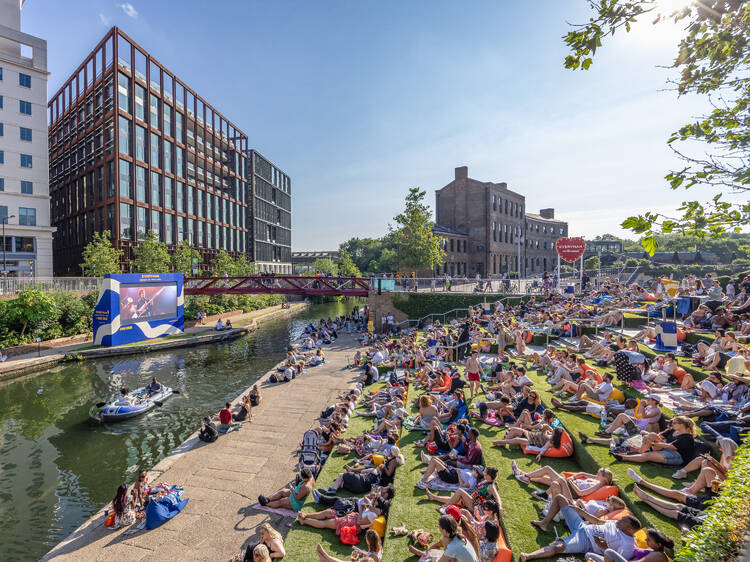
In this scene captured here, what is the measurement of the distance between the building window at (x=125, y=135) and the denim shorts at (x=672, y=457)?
5456cm

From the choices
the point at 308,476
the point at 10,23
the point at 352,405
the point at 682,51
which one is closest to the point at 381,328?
the point at 352,405

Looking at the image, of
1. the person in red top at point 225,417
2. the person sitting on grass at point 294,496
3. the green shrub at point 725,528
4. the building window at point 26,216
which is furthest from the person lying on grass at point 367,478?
the building window at point 26,216

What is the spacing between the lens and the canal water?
10.1 meters

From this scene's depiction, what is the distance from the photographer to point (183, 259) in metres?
48.7

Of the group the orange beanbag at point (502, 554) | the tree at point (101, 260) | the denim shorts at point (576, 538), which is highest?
the tree at point (101, 260)

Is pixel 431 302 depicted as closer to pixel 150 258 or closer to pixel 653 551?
pixel 653 551

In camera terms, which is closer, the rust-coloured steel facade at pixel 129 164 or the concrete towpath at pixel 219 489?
the concrete towpath at pixel 219 489

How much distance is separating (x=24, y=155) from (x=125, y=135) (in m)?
9.83

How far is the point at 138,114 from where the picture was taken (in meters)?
47.6

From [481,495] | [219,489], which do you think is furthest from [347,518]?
[219,489]

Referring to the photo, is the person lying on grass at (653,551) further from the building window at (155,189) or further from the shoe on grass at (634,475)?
the building window at (155,189)

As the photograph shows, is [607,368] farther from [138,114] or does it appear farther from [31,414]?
[138,114]

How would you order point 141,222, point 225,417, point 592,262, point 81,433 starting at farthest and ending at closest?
point 592,262 → point 141,222 → point 81,433 → point 225,417

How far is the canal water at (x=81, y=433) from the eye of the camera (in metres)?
10.1
